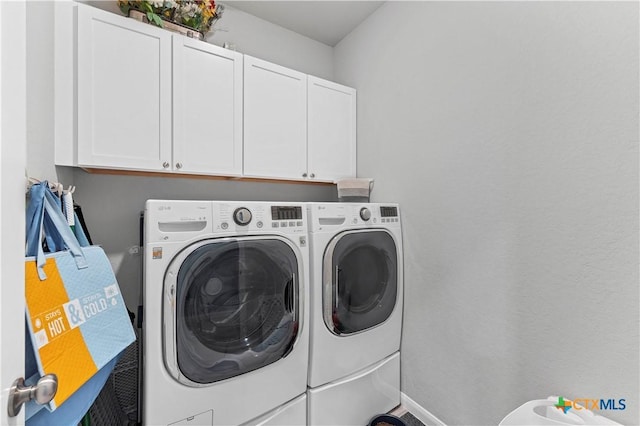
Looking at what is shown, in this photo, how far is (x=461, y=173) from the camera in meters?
1.55

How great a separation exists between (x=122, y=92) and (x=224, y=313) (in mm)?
1193

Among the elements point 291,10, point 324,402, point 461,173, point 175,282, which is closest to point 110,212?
point 175,282

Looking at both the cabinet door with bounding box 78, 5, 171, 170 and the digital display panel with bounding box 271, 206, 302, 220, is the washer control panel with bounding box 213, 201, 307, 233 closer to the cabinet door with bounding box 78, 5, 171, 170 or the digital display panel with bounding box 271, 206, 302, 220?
the digital display panel with bounding box 271, 206, 302, 220

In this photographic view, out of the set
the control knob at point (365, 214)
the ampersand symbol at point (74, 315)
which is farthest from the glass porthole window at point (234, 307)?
the control knob at point (365, 214)

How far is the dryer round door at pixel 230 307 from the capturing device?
1.18 m

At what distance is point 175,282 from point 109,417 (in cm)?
72

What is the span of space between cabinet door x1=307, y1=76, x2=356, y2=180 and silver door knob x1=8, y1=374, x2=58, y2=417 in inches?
67.1

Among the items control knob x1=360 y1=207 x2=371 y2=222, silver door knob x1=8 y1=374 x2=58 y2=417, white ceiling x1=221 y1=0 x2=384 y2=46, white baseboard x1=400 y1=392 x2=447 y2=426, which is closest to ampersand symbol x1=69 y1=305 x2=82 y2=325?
silver door knob x1=8 y1=374 x2=58 y2=417

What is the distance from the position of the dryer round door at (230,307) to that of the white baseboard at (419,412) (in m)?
0.98

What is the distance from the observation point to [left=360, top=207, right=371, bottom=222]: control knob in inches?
67.4

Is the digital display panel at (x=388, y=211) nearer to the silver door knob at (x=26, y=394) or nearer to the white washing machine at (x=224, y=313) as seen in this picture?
the white washing machine at (x=224, y=313)

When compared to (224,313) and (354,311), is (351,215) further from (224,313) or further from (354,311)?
(224,313)

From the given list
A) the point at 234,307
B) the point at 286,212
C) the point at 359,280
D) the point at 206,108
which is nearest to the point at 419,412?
the point at 359,280

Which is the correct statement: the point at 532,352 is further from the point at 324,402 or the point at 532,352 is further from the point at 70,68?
the point at 70,68
